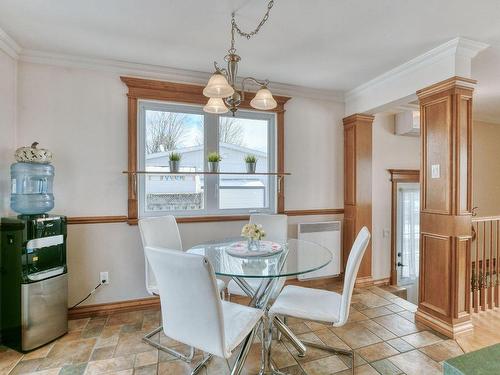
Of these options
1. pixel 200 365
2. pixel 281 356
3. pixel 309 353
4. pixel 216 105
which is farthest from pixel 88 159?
pixel 309 353

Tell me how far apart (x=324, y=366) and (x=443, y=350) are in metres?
0.99

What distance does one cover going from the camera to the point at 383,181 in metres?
3.89

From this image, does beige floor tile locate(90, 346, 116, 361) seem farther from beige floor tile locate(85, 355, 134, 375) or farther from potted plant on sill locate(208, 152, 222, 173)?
potted plant on sill locate(208, 152, 222, 173)

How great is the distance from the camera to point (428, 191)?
2.59 metres

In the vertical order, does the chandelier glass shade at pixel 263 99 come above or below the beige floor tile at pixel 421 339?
above

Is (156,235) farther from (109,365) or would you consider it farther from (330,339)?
(330,339)

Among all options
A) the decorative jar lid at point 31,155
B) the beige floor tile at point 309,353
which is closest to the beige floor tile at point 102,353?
the beige floor tile at point 309,353

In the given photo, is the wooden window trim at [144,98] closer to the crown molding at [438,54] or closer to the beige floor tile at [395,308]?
the crown molding at [438,54]

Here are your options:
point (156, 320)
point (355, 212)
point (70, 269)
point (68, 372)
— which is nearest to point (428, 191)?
point (355, 212)

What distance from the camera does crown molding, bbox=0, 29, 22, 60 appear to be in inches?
88.4

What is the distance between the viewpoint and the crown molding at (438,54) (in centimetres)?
233

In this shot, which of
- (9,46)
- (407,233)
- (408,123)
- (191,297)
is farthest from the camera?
(407,233)

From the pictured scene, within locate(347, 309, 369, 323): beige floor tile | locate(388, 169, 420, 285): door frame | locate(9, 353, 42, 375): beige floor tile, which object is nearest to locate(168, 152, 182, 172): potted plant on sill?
locate(9, 353, 42, 375): beige floor tile

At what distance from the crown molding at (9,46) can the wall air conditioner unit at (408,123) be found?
4.41 metres
